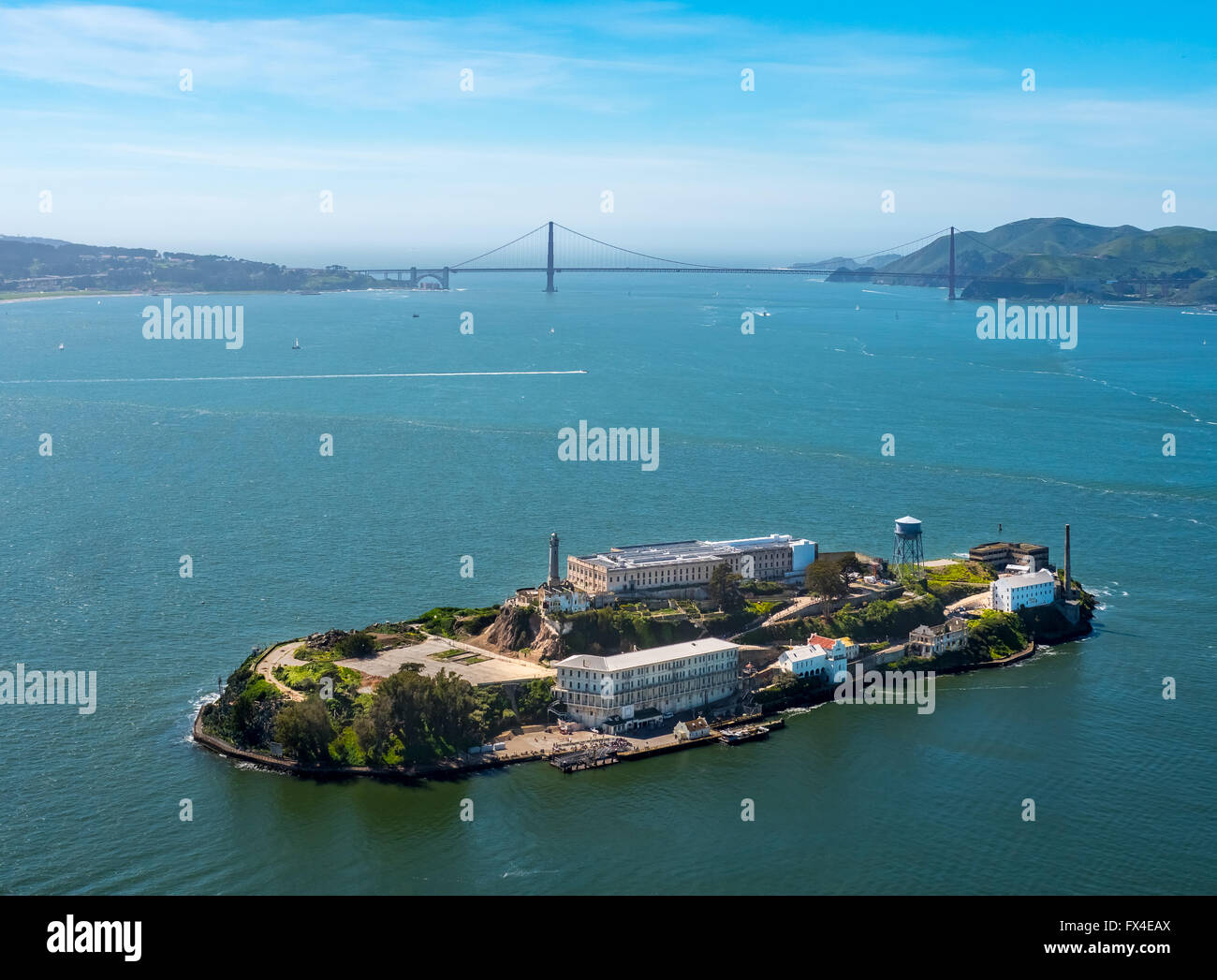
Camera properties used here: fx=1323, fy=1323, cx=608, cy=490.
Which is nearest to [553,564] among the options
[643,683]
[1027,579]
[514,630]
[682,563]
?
[514,630]

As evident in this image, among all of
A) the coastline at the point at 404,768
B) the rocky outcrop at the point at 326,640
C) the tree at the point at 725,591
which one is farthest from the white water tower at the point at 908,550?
the rocky outcrop at the point at 326,640

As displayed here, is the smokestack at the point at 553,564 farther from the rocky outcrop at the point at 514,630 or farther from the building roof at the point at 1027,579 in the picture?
the building roof at the point at 1027,579

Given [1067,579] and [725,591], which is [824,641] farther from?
[1067,579]

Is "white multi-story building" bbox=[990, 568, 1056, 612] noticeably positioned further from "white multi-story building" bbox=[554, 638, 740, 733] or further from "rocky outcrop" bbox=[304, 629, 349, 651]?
"rocky outcrop" bbox=[304, 629, 349, 651]

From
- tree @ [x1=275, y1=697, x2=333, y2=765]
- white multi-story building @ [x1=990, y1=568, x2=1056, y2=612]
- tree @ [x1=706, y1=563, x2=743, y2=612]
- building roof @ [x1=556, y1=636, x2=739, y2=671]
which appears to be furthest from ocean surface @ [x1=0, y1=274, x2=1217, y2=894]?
tree @ [x1=706, y1=563, x2=743, y2=612]

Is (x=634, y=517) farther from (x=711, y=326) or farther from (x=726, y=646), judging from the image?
(x=711, y=326)

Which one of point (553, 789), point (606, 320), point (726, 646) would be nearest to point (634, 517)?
point (726, 646)
